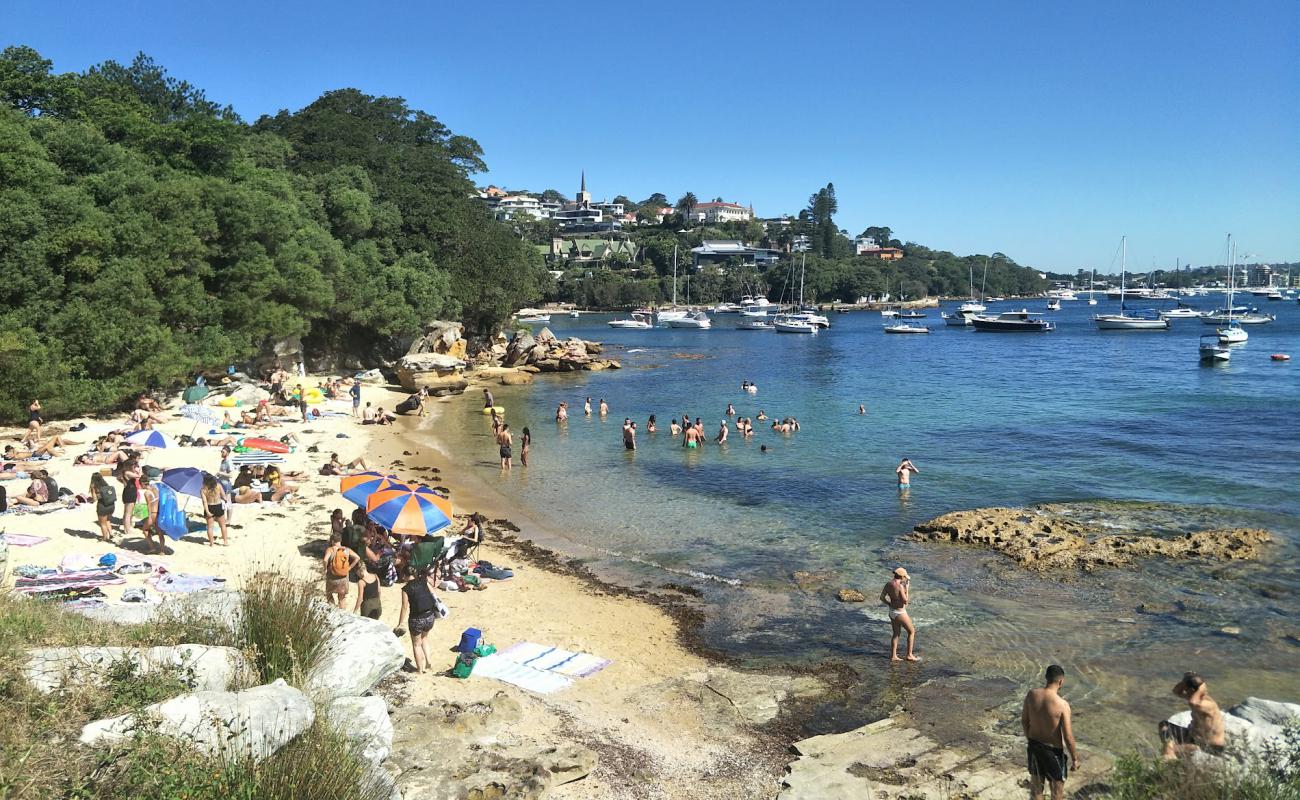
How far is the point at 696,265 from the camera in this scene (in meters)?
172

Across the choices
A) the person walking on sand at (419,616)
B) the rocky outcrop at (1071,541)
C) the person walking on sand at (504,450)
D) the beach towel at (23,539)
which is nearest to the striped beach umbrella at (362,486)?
the person walking on sand at (419,616)

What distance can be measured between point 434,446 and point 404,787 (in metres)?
23.5

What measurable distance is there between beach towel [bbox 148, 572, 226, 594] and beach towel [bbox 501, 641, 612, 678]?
4846mm

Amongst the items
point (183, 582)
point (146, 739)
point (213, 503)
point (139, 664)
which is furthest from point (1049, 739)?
point (213, 503)

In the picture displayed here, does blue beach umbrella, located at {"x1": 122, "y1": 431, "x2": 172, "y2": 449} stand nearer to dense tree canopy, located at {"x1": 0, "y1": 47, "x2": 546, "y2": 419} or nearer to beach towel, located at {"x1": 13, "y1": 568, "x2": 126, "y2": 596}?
dense tree canopy, located at {"x1": 0, "y1": 47, "x2": 546, "y2": 419}

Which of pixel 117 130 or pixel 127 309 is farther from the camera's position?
pixel 117 130

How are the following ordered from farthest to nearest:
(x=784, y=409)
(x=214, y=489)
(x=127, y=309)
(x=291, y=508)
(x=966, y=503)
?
(x=784, y=409) → (x=127, y=309) → (x=966, y=503) → (x=291, y=508) → (x=214, y=489)

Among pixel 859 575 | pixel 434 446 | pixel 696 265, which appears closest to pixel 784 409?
pixel 434 446

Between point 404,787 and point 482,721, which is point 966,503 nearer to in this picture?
point 482,721

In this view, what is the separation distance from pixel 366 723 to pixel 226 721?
5.64 feet

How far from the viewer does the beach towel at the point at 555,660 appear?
11.8 m

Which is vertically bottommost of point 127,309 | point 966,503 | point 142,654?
point 966,503

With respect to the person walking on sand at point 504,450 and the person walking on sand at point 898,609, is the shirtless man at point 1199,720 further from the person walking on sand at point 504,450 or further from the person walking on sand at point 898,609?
the person walking on sand at point 504,450

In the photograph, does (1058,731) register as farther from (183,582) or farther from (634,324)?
(634,324)
